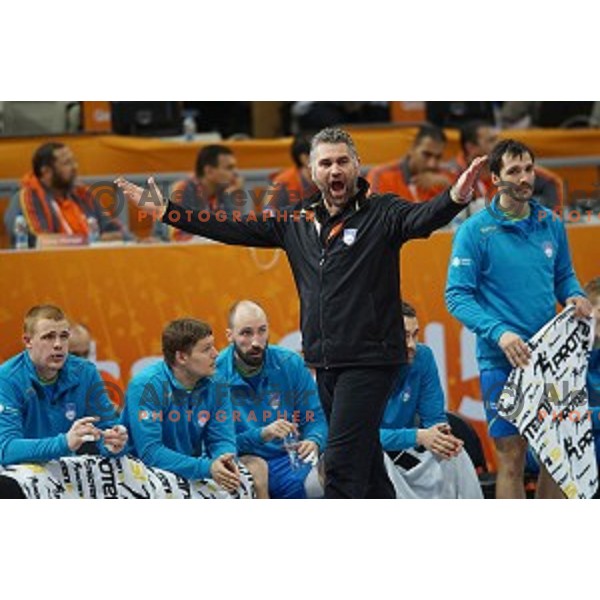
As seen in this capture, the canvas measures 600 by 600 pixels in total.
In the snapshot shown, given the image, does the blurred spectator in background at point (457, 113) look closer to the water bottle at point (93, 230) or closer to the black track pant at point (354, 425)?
the water bottle at point (93, 230)

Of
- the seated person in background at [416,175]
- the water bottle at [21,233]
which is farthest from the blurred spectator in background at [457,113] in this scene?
the water bottle at [21,233]

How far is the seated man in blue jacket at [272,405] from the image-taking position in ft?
26.4

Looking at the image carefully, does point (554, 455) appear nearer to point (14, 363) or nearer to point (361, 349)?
point (361, 349)

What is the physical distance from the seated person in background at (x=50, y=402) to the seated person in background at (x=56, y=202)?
74 cm

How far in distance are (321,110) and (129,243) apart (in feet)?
6.59

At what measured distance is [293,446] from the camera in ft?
26.4

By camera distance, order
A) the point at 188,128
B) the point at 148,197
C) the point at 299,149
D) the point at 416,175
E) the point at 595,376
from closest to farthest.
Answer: the point at 148,197
the point at 595,376
the point at 416,175
the point at 299,149
the point at 188,128

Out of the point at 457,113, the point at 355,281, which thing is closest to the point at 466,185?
the point at 355,281

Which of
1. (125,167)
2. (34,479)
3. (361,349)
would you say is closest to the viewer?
(361,349)

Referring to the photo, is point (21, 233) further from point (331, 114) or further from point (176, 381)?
point (331, 114)

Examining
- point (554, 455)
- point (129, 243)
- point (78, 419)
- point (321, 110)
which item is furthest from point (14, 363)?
point (321, 110)

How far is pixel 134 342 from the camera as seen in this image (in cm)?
864

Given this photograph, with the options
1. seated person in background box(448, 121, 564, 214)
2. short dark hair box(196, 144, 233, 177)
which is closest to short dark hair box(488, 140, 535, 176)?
seated person in background box(448, 121, 564, 214)

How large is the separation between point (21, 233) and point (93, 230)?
0.32 metres
